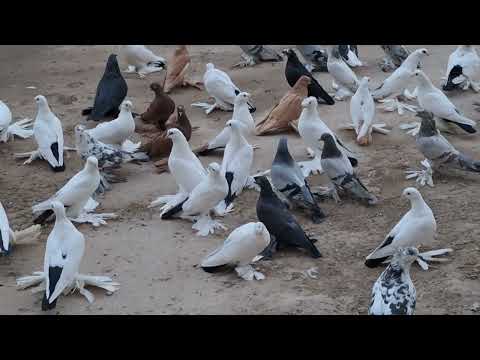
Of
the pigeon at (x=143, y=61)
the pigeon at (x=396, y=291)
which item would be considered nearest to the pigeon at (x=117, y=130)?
the pigeon at (x=143, y=61)

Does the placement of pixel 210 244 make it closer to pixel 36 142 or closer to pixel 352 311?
pixel 352 311

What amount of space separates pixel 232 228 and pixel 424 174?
216cm

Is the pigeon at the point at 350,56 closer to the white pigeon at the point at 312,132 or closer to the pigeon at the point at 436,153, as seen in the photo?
the white pigeon at the point at 312,132

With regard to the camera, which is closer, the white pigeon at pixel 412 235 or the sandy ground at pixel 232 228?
the sandy ground at pixel 232 228

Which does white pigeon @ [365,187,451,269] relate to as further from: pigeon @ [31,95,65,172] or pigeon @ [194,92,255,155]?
pigeon @ [31,95,65,172]

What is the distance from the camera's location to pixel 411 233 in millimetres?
6828

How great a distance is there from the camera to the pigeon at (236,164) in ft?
27.1

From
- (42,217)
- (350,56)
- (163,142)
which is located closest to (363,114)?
(163,142)

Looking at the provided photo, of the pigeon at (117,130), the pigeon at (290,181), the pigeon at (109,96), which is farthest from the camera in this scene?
the pigeon at (109,96)

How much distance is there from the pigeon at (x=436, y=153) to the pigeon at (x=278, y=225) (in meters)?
1.86

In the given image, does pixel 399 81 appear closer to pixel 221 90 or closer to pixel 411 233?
pixel 221 90

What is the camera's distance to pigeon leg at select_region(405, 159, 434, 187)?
845 cm

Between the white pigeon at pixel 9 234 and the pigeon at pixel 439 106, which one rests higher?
the pigeon at pixel 439 106

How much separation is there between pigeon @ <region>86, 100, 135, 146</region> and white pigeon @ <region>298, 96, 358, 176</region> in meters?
1.98
